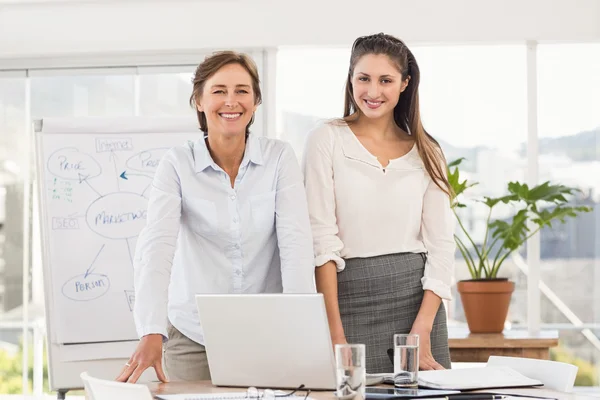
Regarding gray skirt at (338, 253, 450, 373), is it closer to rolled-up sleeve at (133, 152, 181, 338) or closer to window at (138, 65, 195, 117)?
rolled-up sleeve at (133, 152, 181, 338)

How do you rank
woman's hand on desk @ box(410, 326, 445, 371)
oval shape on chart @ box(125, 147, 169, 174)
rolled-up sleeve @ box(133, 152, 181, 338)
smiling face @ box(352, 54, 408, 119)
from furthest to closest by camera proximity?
1. oval shape on chart @ box(125, 147, 169, 174)
2. smiling face @ box(352, 54, 408, 119)
3. woman's hand on desk @ box(410, 326, 445, 371)
4. rolled-up sleeve @ box(133, 152, 181, 338)

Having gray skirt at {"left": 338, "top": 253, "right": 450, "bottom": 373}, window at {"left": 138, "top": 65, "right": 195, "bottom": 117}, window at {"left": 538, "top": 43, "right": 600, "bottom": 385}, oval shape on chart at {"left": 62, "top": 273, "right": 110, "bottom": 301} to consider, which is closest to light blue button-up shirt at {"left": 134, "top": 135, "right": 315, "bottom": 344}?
gray skirt at {"left": 338, "top": 253, "right": 450, "bottom": 373}

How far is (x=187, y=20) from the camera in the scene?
15.8 feet

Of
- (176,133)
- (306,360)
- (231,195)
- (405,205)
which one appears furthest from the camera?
(176,133)

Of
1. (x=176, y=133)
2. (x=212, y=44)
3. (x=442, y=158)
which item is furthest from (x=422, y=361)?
(x=212, y=44)

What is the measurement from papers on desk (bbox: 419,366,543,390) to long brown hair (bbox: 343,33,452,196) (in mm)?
620

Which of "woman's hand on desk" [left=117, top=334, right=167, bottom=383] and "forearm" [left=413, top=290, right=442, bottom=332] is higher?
"forearm" [left=413, top=290, right=442, bottom=332]

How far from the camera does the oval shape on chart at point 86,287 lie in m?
3.93

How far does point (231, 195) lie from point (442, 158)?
26.2 inches

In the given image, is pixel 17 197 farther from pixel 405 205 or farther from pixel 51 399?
pixel 405 205

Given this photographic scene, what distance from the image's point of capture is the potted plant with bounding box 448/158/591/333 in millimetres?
4297

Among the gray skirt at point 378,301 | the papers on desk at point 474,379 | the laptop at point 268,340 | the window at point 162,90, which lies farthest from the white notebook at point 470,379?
the window at point 162,90

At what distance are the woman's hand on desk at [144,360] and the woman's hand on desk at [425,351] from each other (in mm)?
693

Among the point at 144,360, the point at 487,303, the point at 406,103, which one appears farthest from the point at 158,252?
the point at 487,303
